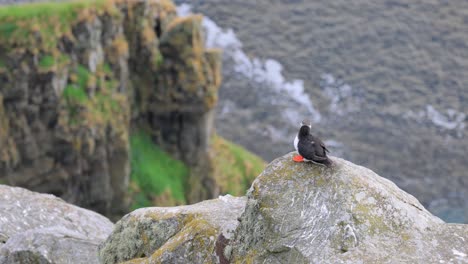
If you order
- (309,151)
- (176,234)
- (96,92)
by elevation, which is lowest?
(96,92)

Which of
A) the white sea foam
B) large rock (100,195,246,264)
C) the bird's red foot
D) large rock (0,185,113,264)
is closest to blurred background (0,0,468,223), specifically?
the white sea foam

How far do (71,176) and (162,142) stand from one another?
11.1 meters

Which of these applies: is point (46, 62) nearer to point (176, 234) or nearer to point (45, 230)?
point (45, 230)

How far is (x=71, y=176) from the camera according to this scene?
142ft

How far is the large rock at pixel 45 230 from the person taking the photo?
15664 millimetres

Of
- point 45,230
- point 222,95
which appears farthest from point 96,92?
point 222,95

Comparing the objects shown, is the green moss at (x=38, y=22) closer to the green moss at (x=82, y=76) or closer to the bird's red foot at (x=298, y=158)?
the green moss at (x=82, y=76)

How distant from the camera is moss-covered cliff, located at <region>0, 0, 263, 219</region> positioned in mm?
40031

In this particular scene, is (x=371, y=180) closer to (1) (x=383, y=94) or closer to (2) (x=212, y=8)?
(1) (x=383, y=94)

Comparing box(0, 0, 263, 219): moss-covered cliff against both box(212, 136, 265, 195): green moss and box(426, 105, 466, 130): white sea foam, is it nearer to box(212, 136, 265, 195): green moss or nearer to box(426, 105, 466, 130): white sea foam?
box(212, 136, 265, 195): green moss

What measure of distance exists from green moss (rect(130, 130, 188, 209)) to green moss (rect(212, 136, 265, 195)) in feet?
13.8

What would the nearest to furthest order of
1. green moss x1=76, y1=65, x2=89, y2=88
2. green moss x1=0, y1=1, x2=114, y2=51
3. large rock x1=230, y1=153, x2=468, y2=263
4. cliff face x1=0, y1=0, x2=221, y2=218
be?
large rock x1=230, y1=153, x2=468, y2=263
green moss x1=0, y1=1, x2=114, y2=51
cliff face x1=0, y1=0, x2=221, y2=218
green moss x1=76, y1=65, x2=89, y2=88

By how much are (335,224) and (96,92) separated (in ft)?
112

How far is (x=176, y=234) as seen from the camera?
14.0 meters
